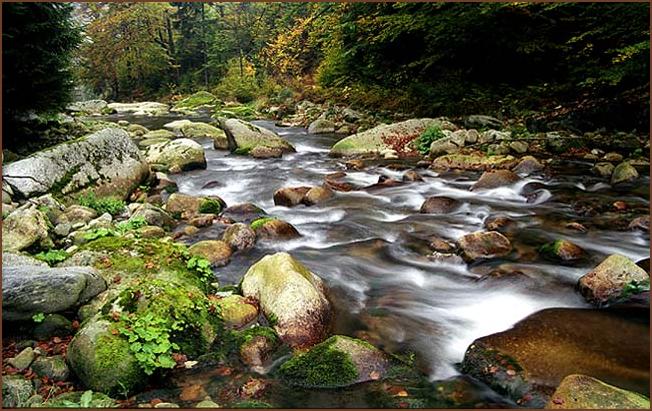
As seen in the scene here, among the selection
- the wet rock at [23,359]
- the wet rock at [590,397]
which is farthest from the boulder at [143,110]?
the wet rock at [590,397]

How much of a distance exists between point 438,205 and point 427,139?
5.04 m

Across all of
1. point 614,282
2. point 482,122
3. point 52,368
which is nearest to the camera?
Answer: point 52,368

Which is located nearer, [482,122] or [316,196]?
[316,196]

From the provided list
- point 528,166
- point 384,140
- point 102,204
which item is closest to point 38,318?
point 102,204

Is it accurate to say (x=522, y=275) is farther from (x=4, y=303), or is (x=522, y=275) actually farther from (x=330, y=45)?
(x=330, y=45)

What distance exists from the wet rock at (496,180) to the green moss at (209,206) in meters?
4.72

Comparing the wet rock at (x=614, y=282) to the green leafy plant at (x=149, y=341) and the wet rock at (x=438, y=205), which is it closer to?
the wet rock at (x=438, y=205)

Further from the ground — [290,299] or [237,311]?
[290,299]

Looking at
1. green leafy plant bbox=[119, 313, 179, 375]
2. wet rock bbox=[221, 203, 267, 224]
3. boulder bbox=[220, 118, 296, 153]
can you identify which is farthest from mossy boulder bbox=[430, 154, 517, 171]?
green leafy plant bbox=[119, 313, 179, 375]

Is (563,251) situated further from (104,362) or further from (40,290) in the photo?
(40,290)

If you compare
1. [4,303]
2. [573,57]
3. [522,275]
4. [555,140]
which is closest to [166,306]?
[4,303]

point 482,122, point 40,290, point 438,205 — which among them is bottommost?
point 438,205

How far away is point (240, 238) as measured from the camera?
6215mm

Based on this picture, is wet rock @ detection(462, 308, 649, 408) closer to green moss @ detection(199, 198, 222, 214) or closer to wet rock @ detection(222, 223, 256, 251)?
wet rock @ detection(222, 223, 256, 251)
